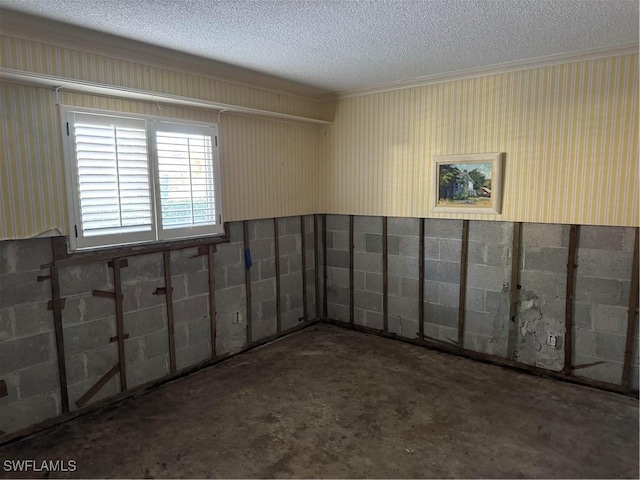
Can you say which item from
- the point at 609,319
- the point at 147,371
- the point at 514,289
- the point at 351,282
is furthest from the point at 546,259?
the point at 147,371

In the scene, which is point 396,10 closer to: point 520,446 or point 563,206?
point 563,206

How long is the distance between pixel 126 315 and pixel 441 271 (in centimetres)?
318

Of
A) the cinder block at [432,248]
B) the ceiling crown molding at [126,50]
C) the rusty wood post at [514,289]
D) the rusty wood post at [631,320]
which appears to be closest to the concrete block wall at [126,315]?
the ceiling crown molding at [126,50]

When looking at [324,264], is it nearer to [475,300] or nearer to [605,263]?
[475,300]

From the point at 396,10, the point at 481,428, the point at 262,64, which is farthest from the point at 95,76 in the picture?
the point at 481,428

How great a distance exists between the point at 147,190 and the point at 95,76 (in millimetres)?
949

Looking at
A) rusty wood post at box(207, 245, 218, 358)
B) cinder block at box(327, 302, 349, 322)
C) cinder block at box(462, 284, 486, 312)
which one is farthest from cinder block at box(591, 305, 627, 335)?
rusty wood post at box(207, 245, 218, 358)

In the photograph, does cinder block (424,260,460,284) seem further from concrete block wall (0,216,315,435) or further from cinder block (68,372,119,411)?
cinder block (68,372,119,411)

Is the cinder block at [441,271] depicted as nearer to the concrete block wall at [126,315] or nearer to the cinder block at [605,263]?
the cinder block at [605,263]

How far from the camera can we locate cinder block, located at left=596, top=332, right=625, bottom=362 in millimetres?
3725

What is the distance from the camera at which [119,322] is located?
3.63 metres

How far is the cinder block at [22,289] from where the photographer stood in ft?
9.88

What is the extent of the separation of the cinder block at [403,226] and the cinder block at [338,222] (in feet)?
1.95

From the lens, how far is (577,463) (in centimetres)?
284
